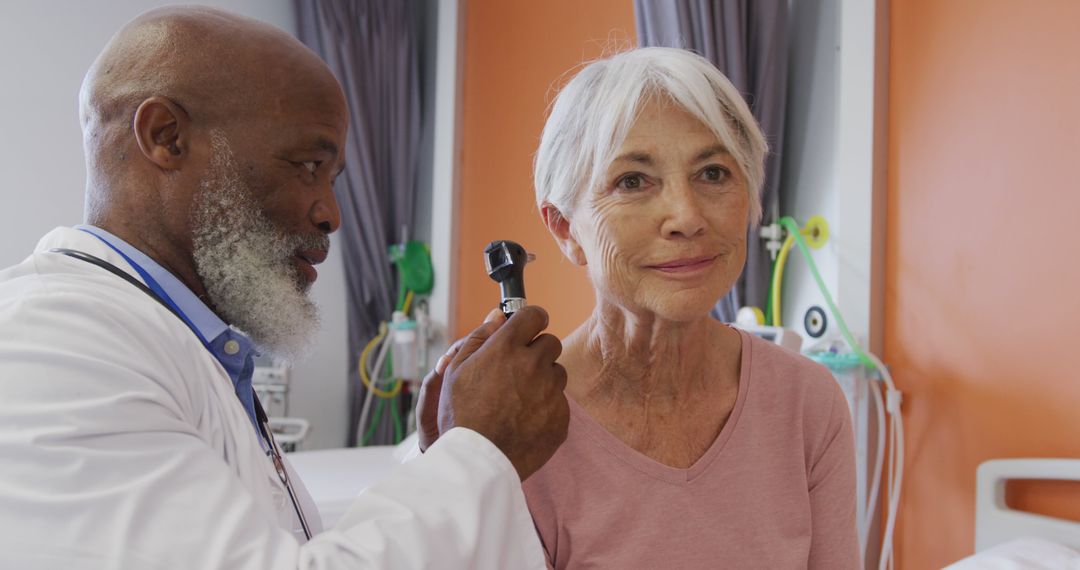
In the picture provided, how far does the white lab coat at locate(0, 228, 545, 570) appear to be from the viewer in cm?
58

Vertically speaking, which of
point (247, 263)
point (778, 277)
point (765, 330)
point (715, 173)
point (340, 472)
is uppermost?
point (715, 173)

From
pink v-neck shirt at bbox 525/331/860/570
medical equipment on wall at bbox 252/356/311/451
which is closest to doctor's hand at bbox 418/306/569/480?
pink v-neck shirt at bbox 525/331/860/570

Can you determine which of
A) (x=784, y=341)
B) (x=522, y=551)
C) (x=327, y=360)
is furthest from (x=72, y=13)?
(x=522, y=551)

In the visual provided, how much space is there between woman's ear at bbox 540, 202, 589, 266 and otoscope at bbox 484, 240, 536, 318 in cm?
22

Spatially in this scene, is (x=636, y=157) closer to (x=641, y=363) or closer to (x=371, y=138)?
(x=641, y=363)

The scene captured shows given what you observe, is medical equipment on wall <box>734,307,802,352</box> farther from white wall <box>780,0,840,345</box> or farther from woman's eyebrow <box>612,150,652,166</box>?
woman's eyebrow <box>612,150,652,166</box>

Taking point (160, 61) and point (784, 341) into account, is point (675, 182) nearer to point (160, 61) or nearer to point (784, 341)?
point (160, 61)

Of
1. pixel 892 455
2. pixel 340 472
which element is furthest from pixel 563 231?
pixel 340 472

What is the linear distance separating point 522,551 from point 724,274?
49 cm

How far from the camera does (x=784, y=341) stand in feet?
5.74

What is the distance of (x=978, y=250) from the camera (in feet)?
5.45

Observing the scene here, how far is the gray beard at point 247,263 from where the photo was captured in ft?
2.99

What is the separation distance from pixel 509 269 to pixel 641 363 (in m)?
0.29

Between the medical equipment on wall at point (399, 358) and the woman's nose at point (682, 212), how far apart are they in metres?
2.08
